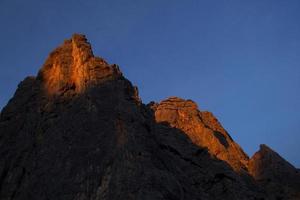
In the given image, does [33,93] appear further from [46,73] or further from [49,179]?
[49,179]

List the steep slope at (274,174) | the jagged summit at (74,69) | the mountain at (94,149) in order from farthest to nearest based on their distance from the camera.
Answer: the steep slope at (274,174), the jagged summit at (74,69), the mountain at (94,149)

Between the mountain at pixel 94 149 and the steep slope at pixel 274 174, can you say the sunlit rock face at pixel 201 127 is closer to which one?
the steep slope at pixel 274 174

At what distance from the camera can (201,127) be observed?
92.4m

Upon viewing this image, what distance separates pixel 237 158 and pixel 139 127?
4097 cm

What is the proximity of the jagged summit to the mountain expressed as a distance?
0.13 meters

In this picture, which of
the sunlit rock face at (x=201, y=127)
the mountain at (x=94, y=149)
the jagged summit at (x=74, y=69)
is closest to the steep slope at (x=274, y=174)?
the mountain at (x=94, y=149)

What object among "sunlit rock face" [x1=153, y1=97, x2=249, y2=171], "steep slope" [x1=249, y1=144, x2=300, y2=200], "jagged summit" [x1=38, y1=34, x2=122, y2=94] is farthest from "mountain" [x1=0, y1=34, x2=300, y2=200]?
"sunlit rock face" [x1=153, y1=97, x2=249, y2=171]

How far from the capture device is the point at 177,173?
5194 centimetres

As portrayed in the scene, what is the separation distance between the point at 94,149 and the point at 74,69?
18.7 m

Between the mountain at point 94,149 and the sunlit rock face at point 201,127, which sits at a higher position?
the sunlit rock face at point 201,127

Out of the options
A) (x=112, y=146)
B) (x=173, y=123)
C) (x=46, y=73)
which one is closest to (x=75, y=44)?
(x=46, y=73)

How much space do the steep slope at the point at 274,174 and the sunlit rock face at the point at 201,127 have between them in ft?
8.48

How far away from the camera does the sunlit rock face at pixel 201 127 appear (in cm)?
8556

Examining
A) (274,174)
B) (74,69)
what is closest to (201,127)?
(274,174)
